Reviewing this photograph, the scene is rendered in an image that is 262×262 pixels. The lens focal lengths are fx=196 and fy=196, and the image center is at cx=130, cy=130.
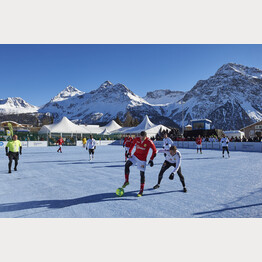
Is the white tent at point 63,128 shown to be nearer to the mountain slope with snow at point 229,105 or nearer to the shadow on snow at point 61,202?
the shadow on snow at point 61,202

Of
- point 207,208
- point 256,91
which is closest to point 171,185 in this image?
point 207,208

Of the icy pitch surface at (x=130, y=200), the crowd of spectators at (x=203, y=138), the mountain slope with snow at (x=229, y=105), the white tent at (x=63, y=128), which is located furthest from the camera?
the mountain slope with snow at (x=229, y=105)

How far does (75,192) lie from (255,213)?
13.7 ft

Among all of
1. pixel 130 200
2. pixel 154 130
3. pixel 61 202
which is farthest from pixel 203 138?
pixel 61 202

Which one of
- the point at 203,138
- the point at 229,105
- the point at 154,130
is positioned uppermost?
the point at 229,105

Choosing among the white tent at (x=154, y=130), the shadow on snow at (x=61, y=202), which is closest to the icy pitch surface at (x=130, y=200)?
the shadow on snow at (x=61, y=202)

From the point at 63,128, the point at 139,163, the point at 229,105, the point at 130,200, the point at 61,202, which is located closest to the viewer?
the point at 61,202

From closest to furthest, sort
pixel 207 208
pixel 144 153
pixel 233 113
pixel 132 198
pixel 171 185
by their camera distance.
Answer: pixel 207 208
pixel 132 198
pixel 144 153
pixel 171 185
pixel 233 113

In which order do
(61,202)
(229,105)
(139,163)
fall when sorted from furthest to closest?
(229,105) < (139,163) < (61,202)

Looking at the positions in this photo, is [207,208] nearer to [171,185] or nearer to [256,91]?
[171,185]

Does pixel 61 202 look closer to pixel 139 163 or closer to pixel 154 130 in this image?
pixel 139 163

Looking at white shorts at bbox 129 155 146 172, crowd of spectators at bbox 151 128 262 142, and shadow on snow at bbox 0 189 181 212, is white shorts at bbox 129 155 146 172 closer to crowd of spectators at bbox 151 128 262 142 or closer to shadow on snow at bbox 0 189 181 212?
shadow on snow at bbox 0 189 181 212

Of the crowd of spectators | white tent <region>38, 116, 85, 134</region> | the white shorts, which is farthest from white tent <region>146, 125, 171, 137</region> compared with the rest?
the white shorts

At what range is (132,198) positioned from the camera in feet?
15.6
